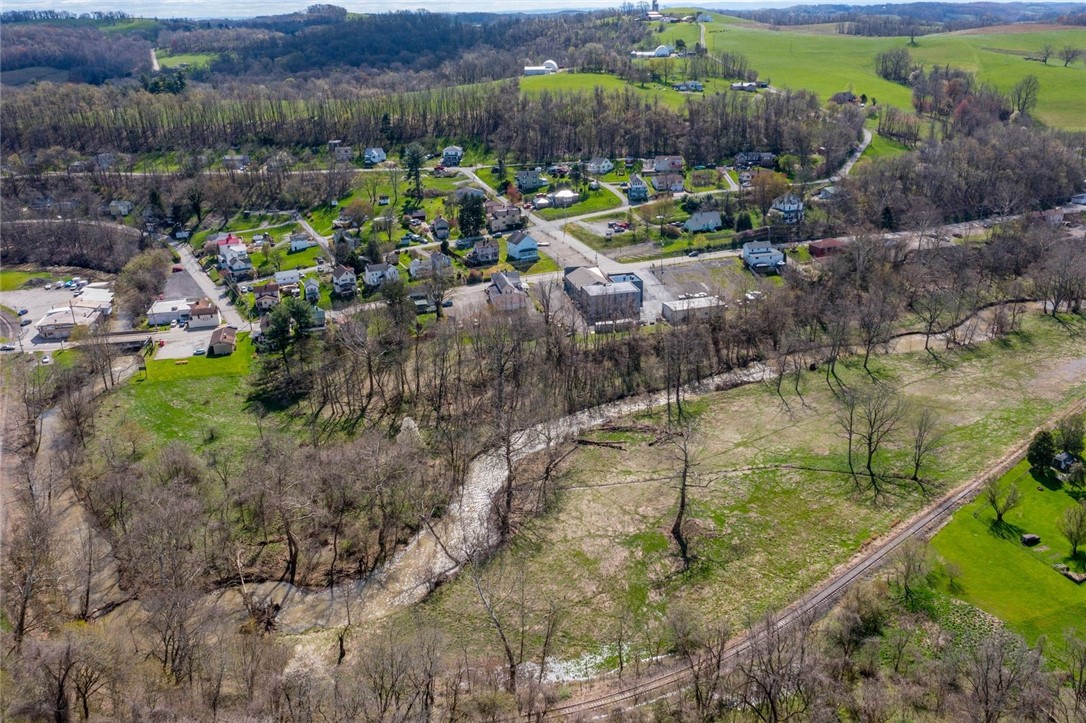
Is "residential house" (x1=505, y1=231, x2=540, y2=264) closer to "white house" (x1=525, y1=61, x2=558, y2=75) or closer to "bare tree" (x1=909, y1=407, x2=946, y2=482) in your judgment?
"bare tree" (x1=909, y1=407, x2=946, y2=482)

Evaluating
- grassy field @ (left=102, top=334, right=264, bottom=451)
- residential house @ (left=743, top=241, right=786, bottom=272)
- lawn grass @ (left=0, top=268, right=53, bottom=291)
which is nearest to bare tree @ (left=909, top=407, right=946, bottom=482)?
residential house @ (left=743, top=241, right=786, bottom=272)

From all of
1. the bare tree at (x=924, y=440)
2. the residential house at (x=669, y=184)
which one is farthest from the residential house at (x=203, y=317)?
the residential house at (x=669, y=184)

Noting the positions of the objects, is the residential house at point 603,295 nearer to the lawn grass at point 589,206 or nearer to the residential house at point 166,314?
the lawn grass at point 589,206

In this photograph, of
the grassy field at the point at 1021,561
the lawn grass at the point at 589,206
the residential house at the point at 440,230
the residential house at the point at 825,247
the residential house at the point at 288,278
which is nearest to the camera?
the grassy field at the point at 1021,561

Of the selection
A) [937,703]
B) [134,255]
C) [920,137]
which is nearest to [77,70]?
[134,255]

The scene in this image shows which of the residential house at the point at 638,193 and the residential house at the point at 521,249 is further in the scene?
the residential house at the point at 638,193

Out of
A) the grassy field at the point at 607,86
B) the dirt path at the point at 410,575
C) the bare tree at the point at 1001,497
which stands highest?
the grassy field at the point at 607,86

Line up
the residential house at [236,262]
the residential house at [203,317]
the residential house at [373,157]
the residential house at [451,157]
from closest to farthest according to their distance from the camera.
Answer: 1. the residential house at [203,317]
2. the residential house at [236,262]
3. the residential house at [451,157]
4. the residential house at [373,157]

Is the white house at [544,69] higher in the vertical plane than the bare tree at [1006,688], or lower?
higher

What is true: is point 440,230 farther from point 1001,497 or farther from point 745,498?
point 1001,497
